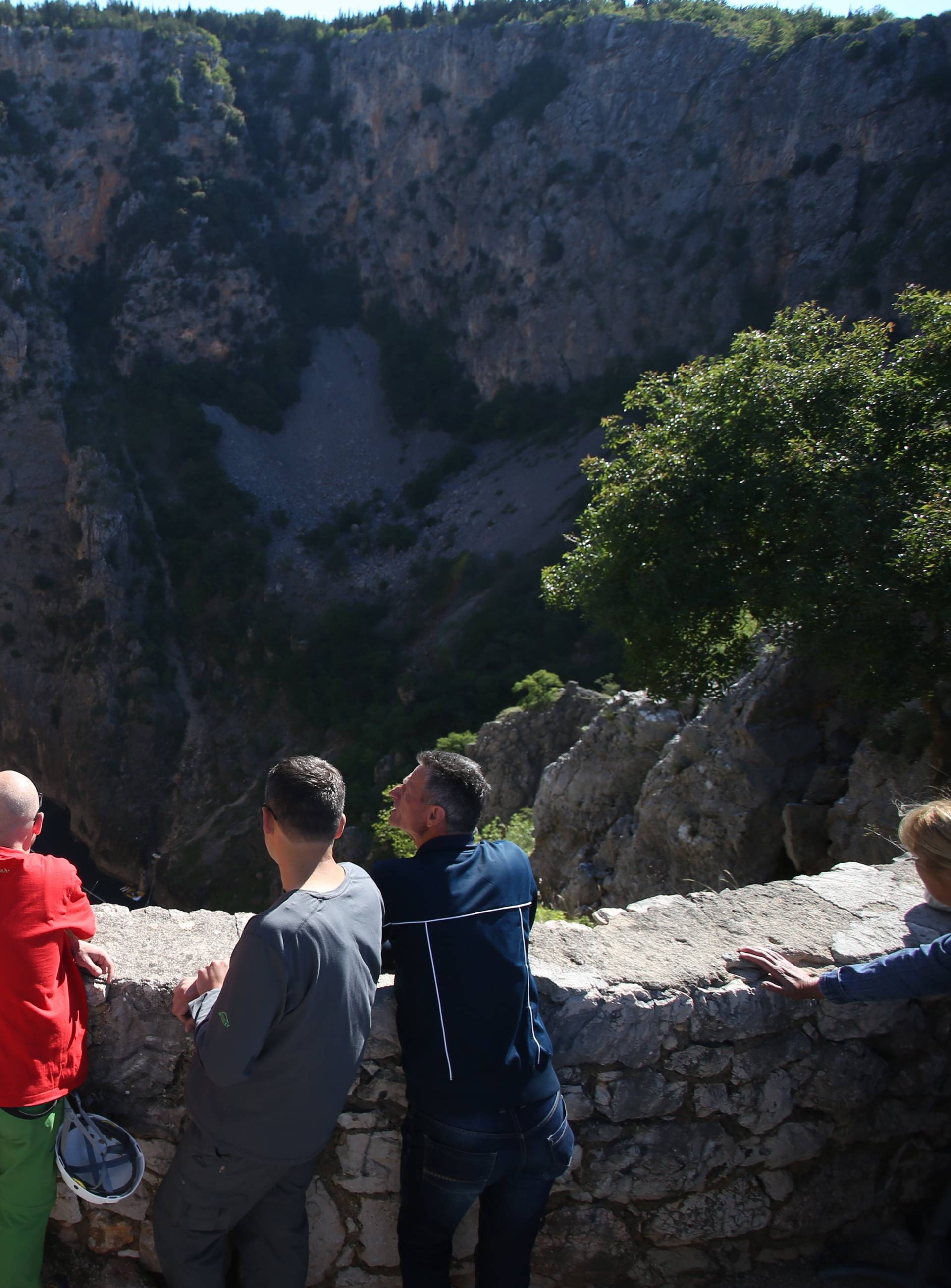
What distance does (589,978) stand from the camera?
286 centimetres

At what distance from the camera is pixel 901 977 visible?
8.68 ft

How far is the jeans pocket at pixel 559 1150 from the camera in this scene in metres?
2.37

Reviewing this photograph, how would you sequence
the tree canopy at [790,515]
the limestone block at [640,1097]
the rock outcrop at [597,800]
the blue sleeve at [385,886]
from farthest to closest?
the rock outcrop at [597,800], the tree canopy at [790,515], the limestone block at [640,1097], the blue sleeve at [385,886]

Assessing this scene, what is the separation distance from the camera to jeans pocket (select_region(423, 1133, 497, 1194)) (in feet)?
7.60

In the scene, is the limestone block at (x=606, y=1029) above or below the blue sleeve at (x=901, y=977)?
below

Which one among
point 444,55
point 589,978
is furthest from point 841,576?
point 444,55

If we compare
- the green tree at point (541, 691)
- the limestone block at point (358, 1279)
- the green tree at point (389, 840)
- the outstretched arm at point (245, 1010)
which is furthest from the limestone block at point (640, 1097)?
the green tree at point (541, 691)

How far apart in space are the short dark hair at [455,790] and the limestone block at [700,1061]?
104 cm

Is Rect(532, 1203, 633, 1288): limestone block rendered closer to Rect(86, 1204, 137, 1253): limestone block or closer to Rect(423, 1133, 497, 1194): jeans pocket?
Rect(423, 1133, 497, 1194): jeans pocket

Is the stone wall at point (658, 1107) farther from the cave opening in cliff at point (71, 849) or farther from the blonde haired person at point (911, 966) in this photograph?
the cave opening in cliff at point (71, 849)

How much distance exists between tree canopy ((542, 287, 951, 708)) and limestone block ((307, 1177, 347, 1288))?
18.7 ft

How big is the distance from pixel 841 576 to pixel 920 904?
437cm

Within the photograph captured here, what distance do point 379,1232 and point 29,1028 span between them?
125cm

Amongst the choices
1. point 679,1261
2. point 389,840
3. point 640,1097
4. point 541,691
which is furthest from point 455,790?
point 541,691
